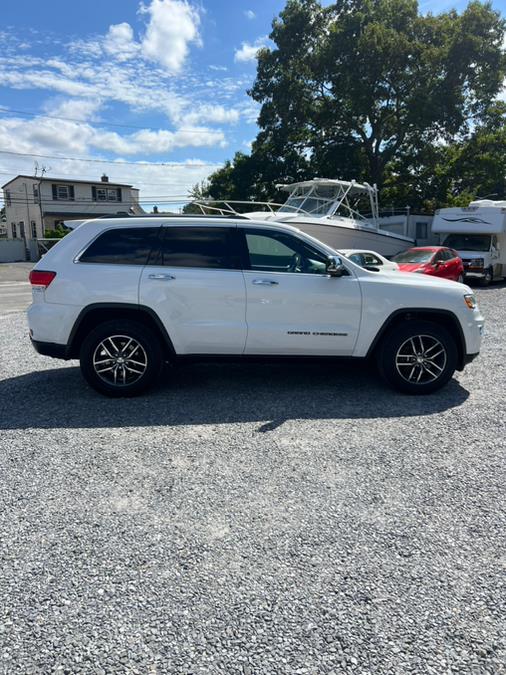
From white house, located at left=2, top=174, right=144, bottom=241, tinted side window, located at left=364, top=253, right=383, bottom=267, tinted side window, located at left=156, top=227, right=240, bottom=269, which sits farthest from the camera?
white house, located at left=2, top=174, right=144, bottom=241

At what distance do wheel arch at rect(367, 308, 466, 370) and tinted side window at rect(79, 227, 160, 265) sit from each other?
8.54 feet

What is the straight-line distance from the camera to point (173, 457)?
12.8 ft

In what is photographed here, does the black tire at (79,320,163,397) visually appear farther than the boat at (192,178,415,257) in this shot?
No

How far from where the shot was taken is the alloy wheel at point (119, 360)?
16.9ft

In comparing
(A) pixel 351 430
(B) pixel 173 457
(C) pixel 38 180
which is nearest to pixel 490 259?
(A) pixel 351 430

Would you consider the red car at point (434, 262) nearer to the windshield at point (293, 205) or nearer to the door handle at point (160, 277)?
the windshield at point (293, 205)

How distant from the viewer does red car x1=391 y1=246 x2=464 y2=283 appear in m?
14.7

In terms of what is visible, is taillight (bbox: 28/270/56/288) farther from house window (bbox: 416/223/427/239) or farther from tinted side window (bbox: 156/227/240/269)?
house window (bbox: 416/223/427/239)

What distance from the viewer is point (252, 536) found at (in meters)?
2.89

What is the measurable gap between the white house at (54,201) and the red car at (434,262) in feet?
116

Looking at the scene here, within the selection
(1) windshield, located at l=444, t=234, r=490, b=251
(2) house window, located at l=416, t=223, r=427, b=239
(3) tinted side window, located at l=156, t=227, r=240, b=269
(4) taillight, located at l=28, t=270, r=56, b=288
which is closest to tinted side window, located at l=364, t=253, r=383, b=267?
(1) windshield, located at l=444, t=234, r=490, b=251

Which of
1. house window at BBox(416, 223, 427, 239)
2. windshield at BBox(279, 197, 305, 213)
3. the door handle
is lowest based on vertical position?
the door handle

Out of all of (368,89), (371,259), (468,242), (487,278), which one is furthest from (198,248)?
(368,89)

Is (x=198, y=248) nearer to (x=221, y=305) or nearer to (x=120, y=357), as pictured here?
(x=221, y=305)
